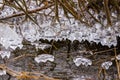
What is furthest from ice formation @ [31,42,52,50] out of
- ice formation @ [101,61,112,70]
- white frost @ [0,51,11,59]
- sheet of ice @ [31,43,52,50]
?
ice formation @ [101,61,112,70]

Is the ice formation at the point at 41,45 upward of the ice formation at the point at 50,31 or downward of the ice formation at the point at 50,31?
downward

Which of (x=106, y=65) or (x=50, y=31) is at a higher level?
(x=50, y=31)

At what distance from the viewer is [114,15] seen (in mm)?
1345

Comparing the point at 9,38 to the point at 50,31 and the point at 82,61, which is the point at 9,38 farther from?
the point at 82,61

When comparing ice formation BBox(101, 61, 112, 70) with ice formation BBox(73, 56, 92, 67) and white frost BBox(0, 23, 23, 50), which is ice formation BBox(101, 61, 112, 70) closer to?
ice formation BBox(73, 56, 92, 67)

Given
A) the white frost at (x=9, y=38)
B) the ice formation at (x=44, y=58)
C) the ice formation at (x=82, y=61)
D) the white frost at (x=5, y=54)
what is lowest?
the ice formation at (x=82, y=61)

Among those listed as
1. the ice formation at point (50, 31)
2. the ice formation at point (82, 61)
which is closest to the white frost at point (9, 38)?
the ice formation at point (50, 31)

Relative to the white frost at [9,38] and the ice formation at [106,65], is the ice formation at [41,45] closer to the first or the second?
the white frost at [9,38]

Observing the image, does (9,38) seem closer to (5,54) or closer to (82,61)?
(5,54)

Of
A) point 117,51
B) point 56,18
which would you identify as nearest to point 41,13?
point 56,18

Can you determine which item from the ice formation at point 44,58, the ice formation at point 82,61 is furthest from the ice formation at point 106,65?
the ice formation at point 44,58

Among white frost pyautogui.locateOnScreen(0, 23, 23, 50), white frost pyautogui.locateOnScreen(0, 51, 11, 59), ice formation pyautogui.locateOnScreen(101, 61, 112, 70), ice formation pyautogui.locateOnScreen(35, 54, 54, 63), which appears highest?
white frost pyautogui.locateOnScreen(0, 23, 23, 50)

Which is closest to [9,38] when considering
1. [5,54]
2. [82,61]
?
[5,54]

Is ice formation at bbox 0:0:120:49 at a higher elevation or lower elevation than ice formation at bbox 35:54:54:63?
higher
